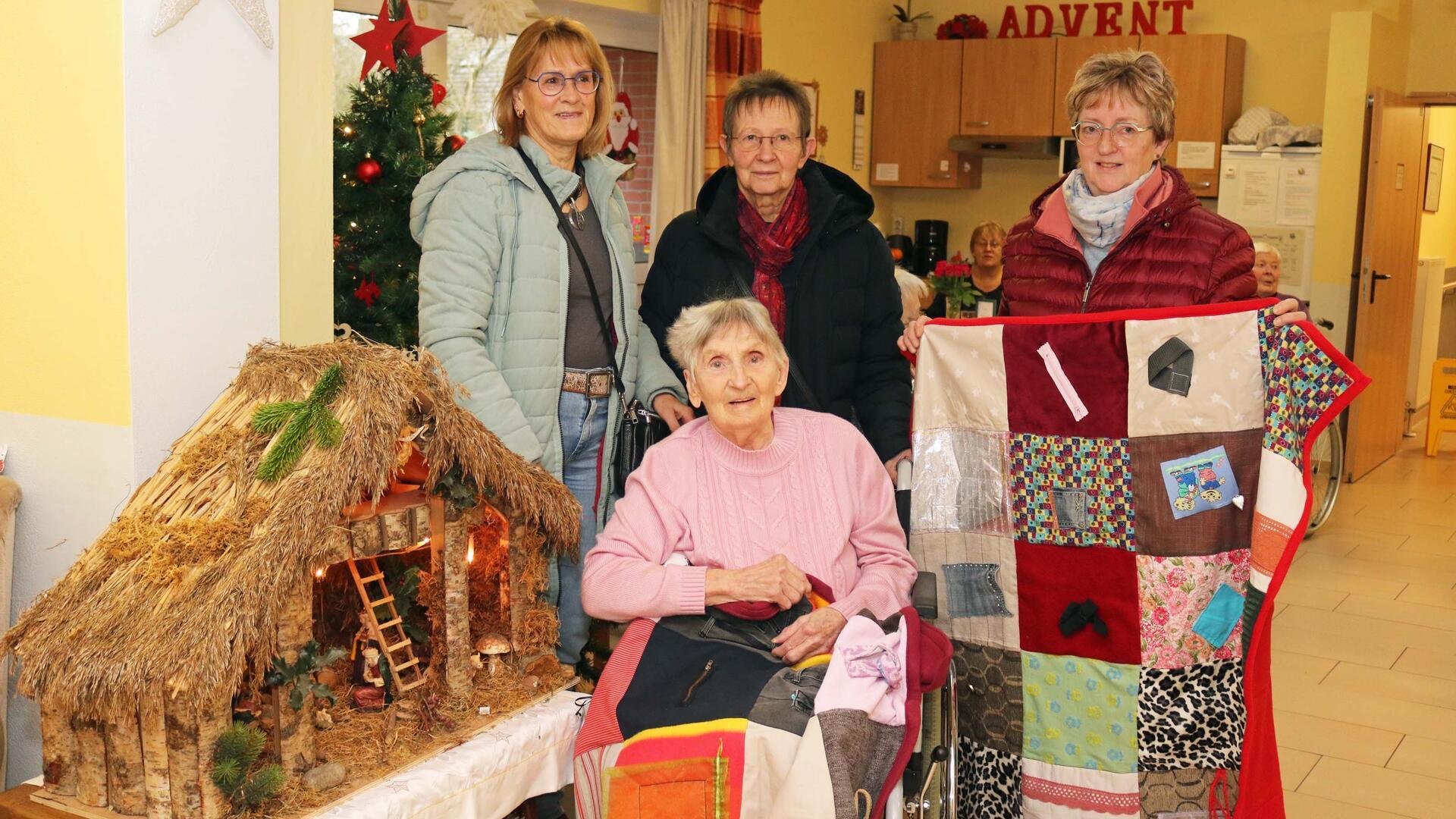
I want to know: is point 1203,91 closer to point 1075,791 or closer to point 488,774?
point 1075,791

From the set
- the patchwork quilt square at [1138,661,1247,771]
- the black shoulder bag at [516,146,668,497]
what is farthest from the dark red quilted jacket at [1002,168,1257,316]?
the black shoulder bag at [516,146,668,497]

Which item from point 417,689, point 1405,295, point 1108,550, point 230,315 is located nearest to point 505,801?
point 417,689

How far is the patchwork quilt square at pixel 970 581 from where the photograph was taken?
259 cm

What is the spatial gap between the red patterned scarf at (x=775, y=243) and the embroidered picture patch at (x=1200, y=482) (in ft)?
2.81

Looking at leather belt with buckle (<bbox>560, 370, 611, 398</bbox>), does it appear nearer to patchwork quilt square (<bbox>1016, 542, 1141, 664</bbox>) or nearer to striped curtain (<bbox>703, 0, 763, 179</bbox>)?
patchwork quilt square (<bbox>1016, 542, 1141, 664</bbox>)

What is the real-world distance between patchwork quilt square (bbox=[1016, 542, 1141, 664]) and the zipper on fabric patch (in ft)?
2.36

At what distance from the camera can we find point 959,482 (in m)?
2.64

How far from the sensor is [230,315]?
235 centimetres

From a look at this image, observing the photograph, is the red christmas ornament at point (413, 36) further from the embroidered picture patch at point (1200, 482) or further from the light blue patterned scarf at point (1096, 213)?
the embroidered picture patch at point (1200, 482)

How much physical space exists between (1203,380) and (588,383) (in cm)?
119

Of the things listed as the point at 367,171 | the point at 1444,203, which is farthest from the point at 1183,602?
the point at 1444,203

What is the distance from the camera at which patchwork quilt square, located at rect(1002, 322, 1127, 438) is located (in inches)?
97.7

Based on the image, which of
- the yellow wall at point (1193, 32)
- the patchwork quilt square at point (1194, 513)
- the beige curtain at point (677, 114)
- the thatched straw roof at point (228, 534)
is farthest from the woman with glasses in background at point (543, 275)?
the yellow wall at point (1193, 32)

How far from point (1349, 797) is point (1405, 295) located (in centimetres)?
542
